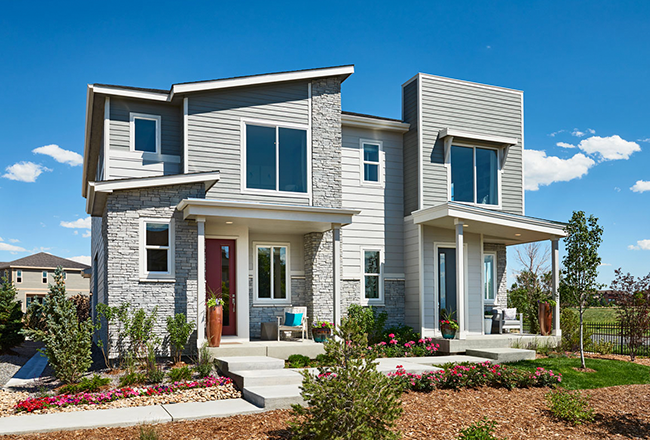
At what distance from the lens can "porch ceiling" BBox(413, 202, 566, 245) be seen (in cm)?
1322

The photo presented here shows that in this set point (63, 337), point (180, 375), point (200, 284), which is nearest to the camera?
point (63, 337)

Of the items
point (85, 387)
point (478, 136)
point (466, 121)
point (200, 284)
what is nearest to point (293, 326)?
point (200, 284)

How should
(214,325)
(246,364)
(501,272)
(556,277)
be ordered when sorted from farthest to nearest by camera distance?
1. (501,272)
2. (556,277)
3. (214,325)
4. (246,364)

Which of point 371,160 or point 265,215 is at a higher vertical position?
point 371,160

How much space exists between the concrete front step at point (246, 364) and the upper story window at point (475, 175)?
26.4 ft

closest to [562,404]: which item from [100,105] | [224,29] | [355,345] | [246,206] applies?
[355,345]

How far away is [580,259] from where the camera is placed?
11.7 metres

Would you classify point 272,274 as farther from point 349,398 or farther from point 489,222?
point 349,398

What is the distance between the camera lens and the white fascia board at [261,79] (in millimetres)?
12359

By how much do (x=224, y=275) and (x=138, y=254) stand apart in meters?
2.30

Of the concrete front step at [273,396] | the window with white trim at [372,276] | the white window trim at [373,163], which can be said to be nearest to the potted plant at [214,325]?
the concrete front step at [273,396]

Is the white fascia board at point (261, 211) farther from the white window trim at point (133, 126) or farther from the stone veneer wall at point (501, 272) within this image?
the stone veneer wall at point (501, 272)

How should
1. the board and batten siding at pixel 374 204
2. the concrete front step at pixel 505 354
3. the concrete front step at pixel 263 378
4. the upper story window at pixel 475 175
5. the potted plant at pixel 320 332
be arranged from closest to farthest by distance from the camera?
1. the concrete front step at pixel 263 378
2. the concrete front step at pixel 505 354
3. the potted plant at pixel 320 332
4. the board and batten siding at pixel 374 204
5. the upper story window at pixel 475 175

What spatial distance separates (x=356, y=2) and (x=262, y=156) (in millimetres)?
4290
